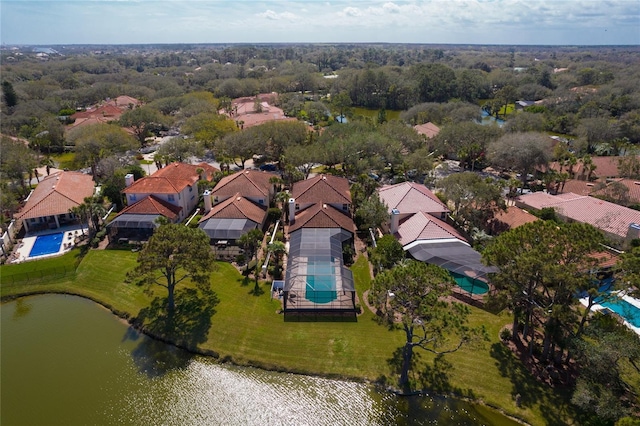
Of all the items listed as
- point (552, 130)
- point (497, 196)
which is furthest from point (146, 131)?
point (552, 130)

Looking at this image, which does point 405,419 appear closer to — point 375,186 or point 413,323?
Result: point 413,323

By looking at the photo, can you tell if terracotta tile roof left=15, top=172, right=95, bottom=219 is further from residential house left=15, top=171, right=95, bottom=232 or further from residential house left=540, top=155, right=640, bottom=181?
residential house left=540, top=155, right=640, bottom=181

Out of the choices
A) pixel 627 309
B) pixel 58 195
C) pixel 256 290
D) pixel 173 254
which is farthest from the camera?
pixel 58 195

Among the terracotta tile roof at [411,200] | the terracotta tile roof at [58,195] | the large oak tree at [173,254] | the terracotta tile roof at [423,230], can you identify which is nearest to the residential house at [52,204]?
the terracotta tile roof at [58,195]

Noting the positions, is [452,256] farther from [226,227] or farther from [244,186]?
[244,186]

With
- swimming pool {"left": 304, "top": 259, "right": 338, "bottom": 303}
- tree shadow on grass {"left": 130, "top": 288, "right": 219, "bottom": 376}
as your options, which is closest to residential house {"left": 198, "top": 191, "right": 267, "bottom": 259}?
tree shadow on grass {"left": 130, "top": 288, "right": 219, "bottom": 376}

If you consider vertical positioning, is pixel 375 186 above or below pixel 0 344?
above

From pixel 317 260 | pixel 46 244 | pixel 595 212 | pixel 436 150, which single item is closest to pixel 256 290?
pixel 317 260
